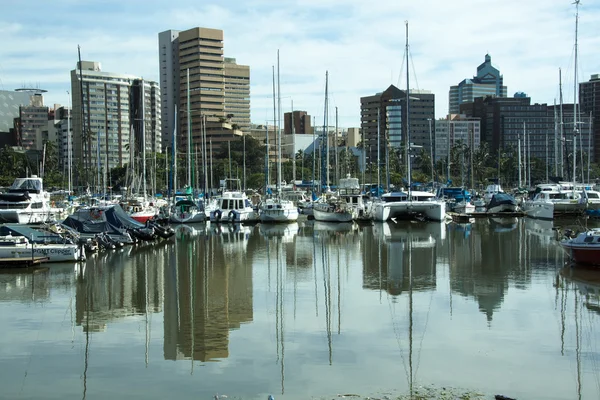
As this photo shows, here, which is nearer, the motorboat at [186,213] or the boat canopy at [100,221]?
the boat canopy at [100,221]

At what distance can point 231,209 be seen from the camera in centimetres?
6319

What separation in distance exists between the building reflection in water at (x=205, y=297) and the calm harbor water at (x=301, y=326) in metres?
0.09

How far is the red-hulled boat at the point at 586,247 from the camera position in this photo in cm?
3069

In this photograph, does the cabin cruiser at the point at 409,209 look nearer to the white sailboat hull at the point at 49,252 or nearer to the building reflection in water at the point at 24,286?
the white sailboat hull at the point at 49,252

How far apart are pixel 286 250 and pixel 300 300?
1592 centimetres

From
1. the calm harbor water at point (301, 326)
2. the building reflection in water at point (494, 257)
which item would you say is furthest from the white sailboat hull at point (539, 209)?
the calm harbor water at point (301, 326)

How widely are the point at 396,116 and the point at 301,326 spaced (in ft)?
548

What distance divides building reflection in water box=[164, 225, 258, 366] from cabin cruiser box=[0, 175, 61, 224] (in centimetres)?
1563

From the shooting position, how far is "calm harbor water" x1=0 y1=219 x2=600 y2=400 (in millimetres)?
16156

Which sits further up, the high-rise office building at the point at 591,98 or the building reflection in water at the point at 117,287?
the high-rise office building at the point at 591,98

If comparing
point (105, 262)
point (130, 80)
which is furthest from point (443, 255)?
point (130, 80)

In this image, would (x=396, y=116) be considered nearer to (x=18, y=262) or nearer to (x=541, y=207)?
(x=541, y=207)

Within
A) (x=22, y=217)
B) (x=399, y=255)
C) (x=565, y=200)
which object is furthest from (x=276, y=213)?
(x=565, y=200)

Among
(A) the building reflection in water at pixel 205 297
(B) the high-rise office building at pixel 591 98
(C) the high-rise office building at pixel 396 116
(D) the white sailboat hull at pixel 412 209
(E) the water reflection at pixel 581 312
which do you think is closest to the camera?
(E) the water reflection at pixel 581 312
